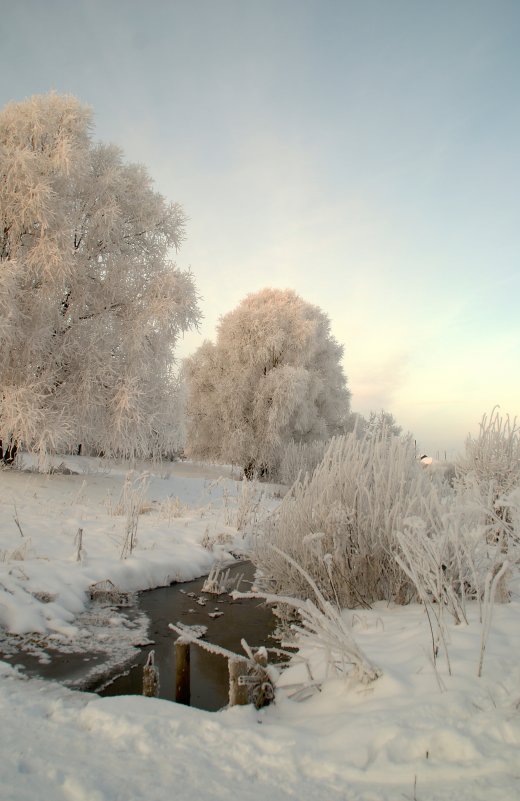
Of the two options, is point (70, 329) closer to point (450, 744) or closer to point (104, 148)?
point (104, 148)

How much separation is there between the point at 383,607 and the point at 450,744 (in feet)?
9.52

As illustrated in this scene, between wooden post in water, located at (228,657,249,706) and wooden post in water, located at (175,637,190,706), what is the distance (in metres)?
0.45

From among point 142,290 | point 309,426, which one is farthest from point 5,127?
point 309,426

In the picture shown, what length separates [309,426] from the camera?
2394cm

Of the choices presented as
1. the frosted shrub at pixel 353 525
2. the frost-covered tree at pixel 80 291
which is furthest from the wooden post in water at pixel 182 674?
the frost-covered tree at pixel 80 291

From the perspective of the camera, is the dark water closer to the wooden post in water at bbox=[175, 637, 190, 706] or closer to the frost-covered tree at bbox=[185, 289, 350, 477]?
the wooden post in water at bbox=[175, 637, 190, 706]

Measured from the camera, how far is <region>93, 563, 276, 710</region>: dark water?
3531mm

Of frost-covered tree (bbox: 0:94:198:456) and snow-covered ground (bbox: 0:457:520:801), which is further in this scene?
frost-covered tree (bbox: 0:94:198:456)

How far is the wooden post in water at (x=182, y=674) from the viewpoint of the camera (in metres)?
3.24

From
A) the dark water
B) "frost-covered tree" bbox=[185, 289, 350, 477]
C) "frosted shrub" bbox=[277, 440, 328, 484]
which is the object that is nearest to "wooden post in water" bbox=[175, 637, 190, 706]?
the dark water

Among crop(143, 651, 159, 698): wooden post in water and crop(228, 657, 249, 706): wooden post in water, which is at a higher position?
crop(228, 657, 249, 706): wooden post in water

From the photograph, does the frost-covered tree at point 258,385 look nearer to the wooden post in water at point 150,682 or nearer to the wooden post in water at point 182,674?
the wooden post in water at point 182,674

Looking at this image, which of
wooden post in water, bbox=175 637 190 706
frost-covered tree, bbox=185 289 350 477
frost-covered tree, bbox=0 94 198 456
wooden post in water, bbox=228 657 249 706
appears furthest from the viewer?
frost-covered tree, bbox=185 289 350 477

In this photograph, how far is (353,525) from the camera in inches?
205
